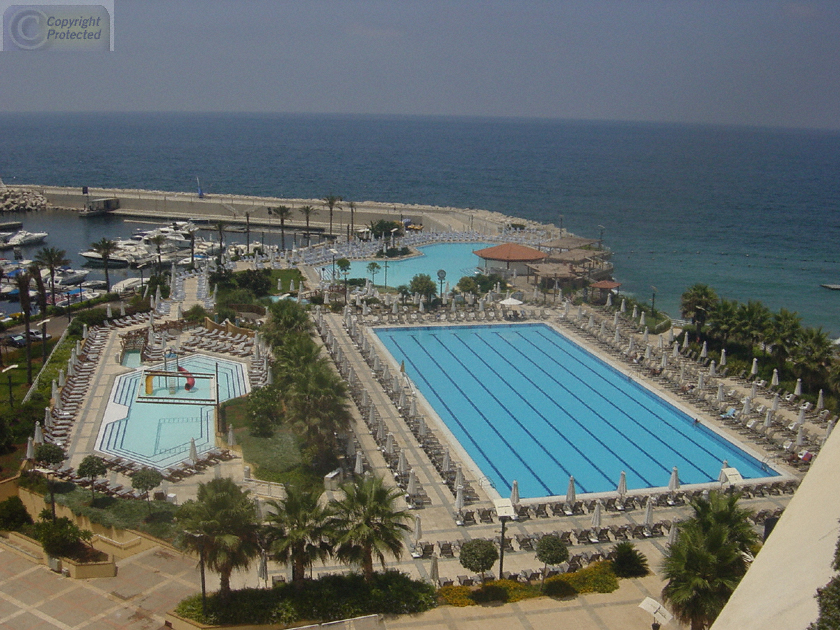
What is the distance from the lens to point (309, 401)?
20.0m

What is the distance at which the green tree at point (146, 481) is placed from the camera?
18.7 meters

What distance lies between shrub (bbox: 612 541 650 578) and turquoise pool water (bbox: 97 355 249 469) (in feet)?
41.5

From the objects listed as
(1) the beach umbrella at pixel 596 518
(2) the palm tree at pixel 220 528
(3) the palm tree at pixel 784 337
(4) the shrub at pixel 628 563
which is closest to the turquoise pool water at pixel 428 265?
(3) the palm tree at pixel 784 337

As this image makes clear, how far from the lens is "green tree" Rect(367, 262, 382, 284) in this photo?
43750mm

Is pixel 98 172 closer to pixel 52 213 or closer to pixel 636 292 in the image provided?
pixel 52 213

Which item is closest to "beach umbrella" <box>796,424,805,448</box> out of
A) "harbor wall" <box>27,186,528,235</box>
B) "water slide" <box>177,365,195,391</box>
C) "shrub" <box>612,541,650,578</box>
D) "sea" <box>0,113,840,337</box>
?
"shrub" <box>612,541,650,578</box>

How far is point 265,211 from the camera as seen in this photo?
74.5 meters

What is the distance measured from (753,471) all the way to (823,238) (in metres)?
69.2

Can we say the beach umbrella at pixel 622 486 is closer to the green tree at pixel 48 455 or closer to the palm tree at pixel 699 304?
the palm tree at pixel 699 304

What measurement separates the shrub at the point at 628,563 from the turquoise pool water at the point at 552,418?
459 centimetres

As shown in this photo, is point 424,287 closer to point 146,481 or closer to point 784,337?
point 784,337

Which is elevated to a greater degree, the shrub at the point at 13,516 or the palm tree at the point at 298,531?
the palm tree at the point at 298,531

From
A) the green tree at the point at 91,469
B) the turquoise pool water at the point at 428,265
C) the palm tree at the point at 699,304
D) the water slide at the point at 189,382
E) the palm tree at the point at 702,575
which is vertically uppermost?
the palm tree at the point at 699,304

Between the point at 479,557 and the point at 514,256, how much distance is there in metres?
31.1
